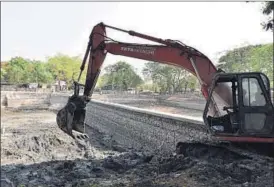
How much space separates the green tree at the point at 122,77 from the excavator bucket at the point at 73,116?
1890 inches

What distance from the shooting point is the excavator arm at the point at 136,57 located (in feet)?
30.0

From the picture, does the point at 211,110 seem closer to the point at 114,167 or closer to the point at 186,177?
the point at 186,177

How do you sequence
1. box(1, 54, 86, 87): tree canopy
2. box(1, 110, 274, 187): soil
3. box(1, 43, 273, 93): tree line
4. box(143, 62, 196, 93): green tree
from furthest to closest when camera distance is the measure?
box(1, 54, 86, 87): tree canopy < box(143, 62, 196, 93): green tree < box(1, 43, 273, 93): tree line < box(1, 110, 274, 187): soil

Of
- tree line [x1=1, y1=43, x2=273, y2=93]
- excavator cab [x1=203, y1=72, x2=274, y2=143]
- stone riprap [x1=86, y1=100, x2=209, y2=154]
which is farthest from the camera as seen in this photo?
tree line [x1=1, y1=43, x2=273, y2=93]

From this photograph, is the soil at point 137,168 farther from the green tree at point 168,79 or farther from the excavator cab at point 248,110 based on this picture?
the green tree at point 168,79

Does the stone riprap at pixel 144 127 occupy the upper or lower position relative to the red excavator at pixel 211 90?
lower

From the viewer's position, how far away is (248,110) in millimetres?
7867

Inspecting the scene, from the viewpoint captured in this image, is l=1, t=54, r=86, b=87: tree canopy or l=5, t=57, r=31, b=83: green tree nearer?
l=5, t=57, r=31, b=83: green tree

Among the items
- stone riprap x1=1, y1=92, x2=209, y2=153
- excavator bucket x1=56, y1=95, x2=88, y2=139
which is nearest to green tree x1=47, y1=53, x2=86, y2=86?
stone riprap x1=1, y1=92, x2=209, y2=153

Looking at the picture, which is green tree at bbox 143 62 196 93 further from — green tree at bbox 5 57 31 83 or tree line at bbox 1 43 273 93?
green tree at bbox 5 57 31 83

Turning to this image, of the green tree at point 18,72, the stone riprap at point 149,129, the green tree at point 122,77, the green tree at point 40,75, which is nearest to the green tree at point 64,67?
the green tree at point 40,75

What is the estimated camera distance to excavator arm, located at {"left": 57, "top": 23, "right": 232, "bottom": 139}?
915 cm

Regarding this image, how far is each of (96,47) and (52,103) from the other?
36.7 meters

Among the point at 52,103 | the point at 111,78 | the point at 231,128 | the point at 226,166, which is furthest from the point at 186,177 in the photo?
the point at 111,78
